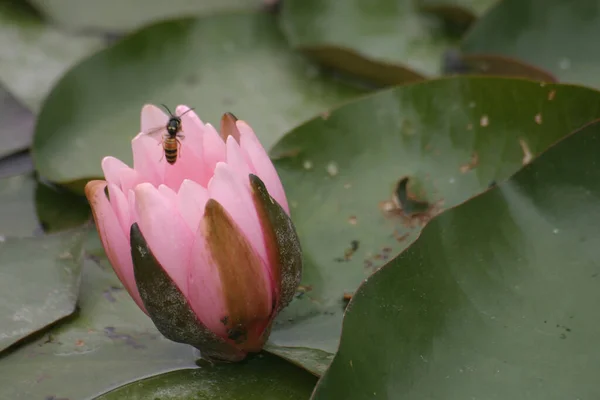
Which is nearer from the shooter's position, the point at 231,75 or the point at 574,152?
the point at 574,152

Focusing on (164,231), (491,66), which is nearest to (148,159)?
(164,231)

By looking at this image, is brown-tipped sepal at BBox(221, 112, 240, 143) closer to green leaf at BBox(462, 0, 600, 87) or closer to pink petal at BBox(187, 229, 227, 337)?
pink petal at BBox(187, 229, 227, 337)

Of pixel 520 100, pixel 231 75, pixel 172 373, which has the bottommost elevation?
pixel 172 373

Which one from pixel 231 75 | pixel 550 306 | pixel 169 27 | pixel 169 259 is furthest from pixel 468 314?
pixel 169 27

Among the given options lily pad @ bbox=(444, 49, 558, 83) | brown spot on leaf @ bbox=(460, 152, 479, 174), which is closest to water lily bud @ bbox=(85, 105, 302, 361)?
brown spot on leaf @ bbox=(460, 152, 479, 174)

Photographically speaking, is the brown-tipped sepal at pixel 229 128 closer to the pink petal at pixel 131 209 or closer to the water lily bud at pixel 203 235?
the water lily bud at pixel 203 235

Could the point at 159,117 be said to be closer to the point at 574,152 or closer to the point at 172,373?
the point at 172,373

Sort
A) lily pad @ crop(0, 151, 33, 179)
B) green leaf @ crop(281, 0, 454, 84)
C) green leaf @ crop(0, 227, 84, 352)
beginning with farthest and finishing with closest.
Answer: green leaf @ crop(281, 0, 454, 84), lily pad @ crop(0, 151, 33, 179), green leaf @ crop(0, 227, 84, 352)
